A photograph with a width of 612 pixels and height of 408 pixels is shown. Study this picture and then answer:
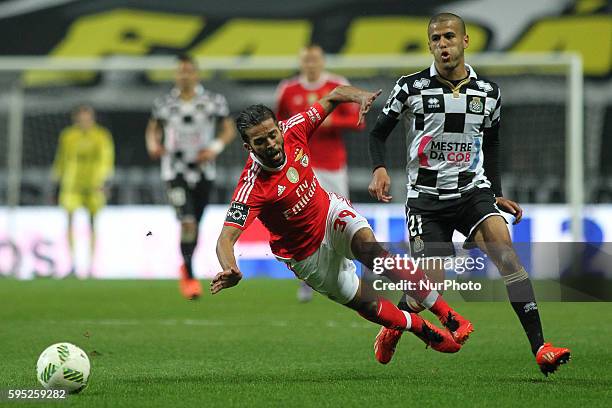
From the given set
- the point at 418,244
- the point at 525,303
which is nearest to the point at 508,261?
the point at 525,303

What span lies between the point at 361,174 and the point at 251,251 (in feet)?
10.2

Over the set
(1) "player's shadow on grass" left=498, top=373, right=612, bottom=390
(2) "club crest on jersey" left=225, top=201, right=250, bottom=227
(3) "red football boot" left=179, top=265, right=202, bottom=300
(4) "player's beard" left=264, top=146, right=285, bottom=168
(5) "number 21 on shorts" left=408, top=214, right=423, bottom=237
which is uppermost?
(4) "player's beard" left=264, top=146, right=285, bottom=168

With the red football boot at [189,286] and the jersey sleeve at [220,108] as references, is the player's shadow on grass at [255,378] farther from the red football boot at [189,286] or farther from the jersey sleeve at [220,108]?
the jersey sleeve at [220,108]

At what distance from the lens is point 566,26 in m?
21.2

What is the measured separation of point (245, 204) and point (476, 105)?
4.70 ft

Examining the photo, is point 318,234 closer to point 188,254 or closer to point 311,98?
point 311,98

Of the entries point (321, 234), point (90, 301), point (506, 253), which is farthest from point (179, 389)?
Result: point (90, 301)

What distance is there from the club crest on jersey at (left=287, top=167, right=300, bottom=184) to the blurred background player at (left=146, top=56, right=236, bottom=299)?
509 cm

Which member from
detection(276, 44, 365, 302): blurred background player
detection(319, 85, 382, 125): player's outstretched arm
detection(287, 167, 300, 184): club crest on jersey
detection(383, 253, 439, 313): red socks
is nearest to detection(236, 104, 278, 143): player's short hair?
detection(287, 167, 300, 184): club crest on jersey

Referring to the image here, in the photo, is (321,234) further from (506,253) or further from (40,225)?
(40,225)

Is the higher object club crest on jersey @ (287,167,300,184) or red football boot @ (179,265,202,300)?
club crest on jersey @ (287,167,300,184)

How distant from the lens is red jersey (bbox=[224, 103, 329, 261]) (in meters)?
6.02

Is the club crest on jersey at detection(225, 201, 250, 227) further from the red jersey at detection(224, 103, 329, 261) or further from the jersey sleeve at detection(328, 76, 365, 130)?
the jersey sleeve at detection(328, 76, 365, 130)

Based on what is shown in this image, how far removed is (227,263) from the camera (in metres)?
5.49
